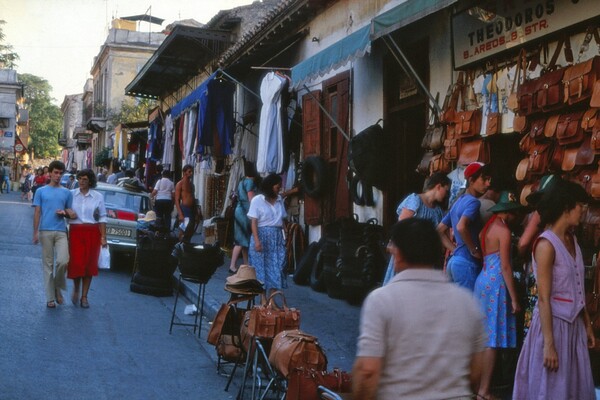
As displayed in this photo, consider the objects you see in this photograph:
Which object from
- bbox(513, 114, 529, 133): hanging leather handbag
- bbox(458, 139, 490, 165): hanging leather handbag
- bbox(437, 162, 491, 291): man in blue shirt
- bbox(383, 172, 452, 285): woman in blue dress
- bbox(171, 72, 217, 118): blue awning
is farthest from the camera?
bbox(171, 72, 217, 118): blue awning

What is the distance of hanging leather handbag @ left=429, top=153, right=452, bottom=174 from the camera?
9758 mm

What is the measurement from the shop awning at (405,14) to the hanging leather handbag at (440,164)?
162cm

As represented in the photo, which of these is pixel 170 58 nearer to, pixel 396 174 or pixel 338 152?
pixel 338 152

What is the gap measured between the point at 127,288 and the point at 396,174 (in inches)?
188

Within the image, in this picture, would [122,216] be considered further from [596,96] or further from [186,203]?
[596,96]

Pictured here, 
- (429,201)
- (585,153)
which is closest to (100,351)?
(429,201)

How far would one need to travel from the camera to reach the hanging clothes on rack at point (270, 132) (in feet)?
49.7

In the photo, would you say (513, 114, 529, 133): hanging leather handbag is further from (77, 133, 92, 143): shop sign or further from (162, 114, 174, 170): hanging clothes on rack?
(77, 133, 92, 143): shop sign

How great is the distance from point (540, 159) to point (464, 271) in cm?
126

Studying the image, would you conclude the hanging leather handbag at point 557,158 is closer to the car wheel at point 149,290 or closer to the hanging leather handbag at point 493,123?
the hanging leather handbag at point 493,123

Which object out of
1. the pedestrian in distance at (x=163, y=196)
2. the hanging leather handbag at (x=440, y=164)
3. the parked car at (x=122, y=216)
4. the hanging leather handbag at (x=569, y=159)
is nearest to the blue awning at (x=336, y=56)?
the hanging leather handbag at (x=440, y=164)

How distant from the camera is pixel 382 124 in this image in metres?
12.5

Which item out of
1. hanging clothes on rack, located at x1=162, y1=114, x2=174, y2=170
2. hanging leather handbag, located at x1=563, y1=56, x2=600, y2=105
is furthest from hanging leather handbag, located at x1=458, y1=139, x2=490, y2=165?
hanging clothes on rack, located at x1=162, y1=114, x2=174, y2=170

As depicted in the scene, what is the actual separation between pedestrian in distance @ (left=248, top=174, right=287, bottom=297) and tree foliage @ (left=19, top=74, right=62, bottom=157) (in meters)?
97.5
